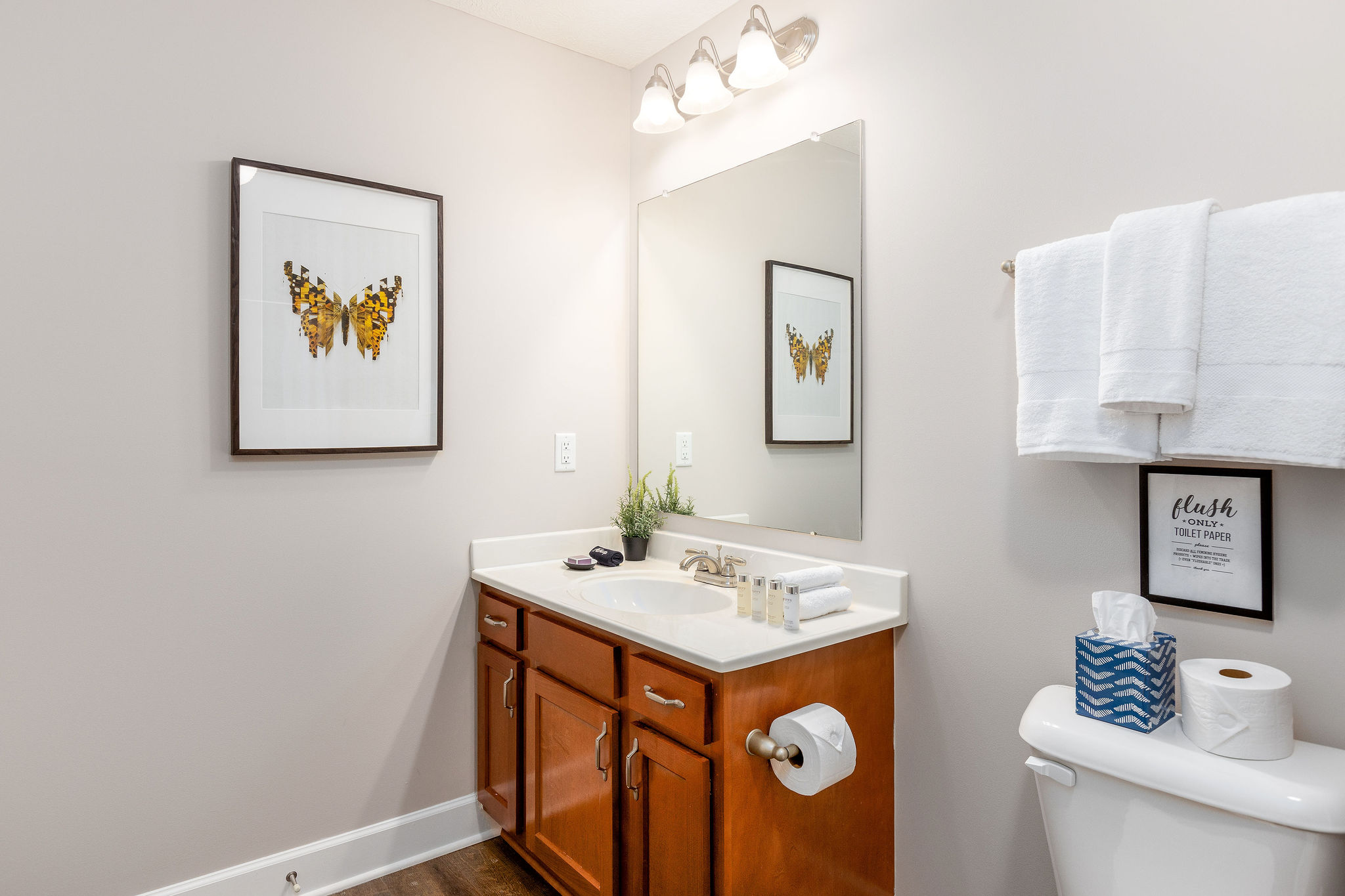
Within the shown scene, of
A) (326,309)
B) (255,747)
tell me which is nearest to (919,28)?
(326,309)

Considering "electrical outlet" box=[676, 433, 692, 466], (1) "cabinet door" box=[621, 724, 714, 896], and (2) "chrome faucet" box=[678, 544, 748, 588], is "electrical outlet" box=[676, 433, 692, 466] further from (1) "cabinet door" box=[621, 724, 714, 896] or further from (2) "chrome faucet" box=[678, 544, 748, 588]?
(1) "cabinet door" box=[621, 724, 714, 896]

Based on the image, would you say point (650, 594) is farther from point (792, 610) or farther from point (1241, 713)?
point (1241, 713)

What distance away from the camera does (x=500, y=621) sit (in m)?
2.12

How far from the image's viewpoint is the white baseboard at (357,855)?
1860 mm

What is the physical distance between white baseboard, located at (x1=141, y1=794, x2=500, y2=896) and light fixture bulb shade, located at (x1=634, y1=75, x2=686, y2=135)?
2.07 metres

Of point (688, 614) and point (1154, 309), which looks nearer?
point (1154, 309)

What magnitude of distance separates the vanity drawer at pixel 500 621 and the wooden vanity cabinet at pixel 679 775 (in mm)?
12

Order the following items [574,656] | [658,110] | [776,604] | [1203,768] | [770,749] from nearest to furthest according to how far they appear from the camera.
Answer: [1203,768] → [770,749] → [776,604] → [574,656] → [658,110]

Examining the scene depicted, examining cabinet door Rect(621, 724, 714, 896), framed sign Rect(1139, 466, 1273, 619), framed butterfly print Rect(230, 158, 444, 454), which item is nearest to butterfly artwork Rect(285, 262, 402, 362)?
framed butterfly print Rect(230, 158, 444, 454)

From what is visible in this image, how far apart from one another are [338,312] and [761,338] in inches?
44.2

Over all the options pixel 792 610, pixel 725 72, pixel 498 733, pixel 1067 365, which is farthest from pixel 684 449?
pixel 1067 365

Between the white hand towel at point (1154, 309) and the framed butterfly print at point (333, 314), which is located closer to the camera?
the white hand towel at point (1154, 309)

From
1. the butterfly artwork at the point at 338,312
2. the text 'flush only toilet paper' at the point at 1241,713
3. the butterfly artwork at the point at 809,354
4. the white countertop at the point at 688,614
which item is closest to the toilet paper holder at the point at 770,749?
the white countertop at the point at 688,614

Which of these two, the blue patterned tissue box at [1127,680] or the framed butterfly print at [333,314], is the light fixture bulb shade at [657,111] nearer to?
the framed butterfly print at [333,314]
